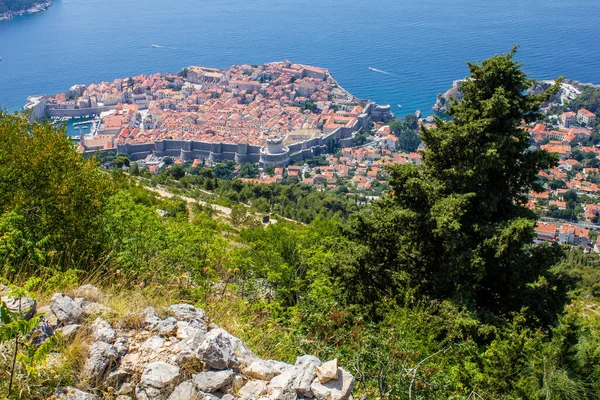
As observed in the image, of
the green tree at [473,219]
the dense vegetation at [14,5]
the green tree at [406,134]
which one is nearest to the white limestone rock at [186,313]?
the green tree at [473,219]

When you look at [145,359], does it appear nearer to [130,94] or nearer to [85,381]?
[85,381]

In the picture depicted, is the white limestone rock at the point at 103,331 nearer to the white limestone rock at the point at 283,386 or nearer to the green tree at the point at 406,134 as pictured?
the white limestone rock at the point at 283,386

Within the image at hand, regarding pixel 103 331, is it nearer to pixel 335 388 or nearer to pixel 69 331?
pixel 69 331

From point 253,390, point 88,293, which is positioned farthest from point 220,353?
point 88,293

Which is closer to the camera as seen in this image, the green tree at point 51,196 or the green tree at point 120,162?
the green tree at point 51,196

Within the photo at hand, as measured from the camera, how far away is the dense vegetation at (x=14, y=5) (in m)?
67.8

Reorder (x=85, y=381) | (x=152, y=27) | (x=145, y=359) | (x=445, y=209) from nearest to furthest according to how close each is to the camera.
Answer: (x=85, y=381) < (x=145, y=359) < (x=445, y=209) < (x=152, y=27)

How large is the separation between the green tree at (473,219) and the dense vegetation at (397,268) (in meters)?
0.01

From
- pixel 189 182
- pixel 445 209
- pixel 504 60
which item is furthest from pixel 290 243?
pixel 189 182

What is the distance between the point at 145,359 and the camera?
7.61ft

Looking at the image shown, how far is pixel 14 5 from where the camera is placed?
68.9 metres

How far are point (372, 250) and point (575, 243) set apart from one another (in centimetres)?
2356

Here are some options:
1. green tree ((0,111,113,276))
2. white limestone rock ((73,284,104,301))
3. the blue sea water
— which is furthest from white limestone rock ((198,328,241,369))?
the blue sea water

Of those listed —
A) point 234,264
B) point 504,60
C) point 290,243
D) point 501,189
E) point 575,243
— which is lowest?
point 575,243
